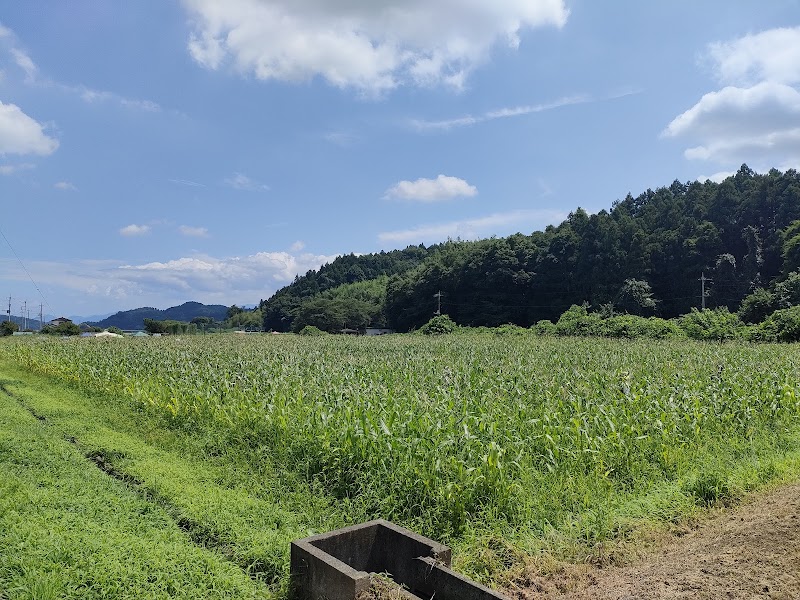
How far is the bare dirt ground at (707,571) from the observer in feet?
12.5

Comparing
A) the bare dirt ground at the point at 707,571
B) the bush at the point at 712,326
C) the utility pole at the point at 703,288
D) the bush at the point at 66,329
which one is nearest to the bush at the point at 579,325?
the bush at the point at 712,326

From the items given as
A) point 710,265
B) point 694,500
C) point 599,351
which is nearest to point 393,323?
point 710,265

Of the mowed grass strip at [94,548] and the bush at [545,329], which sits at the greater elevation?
the bush at [545,329]

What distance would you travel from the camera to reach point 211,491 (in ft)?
20.1

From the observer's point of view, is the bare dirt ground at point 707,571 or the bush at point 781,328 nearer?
the bare dirt ground at point 707,571

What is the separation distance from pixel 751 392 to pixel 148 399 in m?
11.7

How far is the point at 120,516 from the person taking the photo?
510cm

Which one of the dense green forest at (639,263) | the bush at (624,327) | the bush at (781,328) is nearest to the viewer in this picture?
the bush at (781,328)

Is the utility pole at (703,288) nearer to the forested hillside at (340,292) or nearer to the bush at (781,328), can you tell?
the bush at (781,328)

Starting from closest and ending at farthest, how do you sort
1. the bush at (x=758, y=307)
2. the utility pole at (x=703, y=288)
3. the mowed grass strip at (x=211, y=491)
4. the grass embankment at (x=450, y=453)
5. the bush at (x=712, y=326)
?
1. the mowed grass strip at (x=211, y=491)
2. the grass embankment at (x=450, y=453)
3. the bush at (x=712, y=326)
4. the bush at (x=758, y=307)
5. the utility pole at (x=703, y=288)

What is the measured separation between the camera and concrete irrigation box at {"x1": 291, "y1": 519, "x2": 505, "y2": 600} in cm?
359

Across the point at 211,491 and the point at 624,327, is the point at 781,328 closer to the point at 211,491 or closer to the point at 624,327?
the point at 624,327

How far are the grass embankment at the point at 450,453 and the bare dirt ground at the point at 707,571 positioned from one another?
32 centimetres

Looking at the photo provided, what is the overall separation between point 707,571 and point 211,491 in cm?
490
